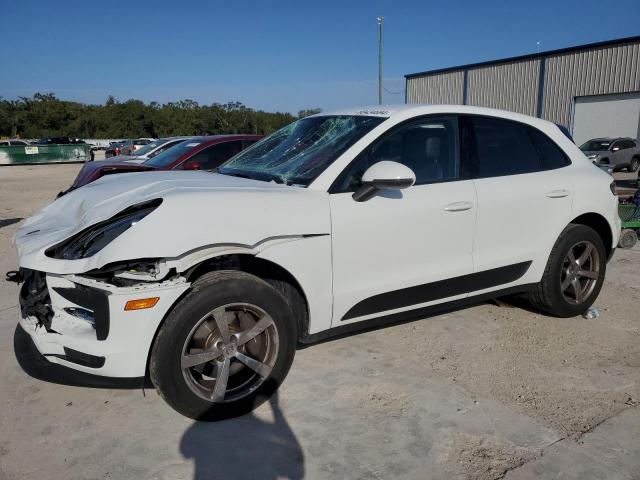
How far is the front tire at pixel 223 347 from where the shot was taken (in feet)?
8.71

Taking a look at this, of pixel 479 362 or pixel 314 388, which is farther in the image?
pixel 479 362

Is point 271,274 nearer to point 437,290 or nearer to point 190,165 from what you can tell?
point 437,290

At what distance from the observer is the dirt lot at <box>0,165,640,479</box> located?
256cm

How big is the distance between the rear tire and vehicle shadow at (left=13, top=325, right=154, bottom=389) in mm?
6437

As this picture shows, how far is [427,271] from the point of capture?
11.4ft

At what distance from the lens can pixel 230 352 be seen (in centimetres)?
289

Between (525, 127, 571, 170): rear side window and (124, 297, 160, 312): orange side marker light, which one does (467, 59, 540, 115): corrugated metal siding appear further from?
(124, 297, 160, 312): orange side marker light

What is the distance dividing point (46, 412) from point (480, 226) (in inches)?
118

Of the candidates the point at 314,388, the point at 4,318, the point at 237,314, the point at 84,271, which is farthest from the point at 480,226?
the point at 4,318

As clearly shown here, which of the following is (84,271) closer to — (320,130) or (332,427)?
(332,427)

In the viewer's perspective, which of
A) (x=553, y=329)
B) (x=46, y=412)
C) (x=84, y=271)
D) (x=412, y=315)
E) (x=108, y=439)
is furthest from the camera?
(x=553, y=329)

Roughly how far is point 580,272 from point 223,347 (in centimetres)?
318

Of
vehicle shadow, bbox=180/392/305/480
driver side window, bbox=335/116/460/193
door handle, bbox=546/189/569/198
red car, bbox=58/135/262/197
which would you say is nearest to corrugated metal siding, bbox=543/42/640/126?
red car, bbox=58/135/262/197

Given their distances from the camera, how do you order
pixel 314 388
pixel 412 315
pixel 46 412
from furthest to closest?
pixel 412 315 < pixel 314 388 < pixel 46 412
